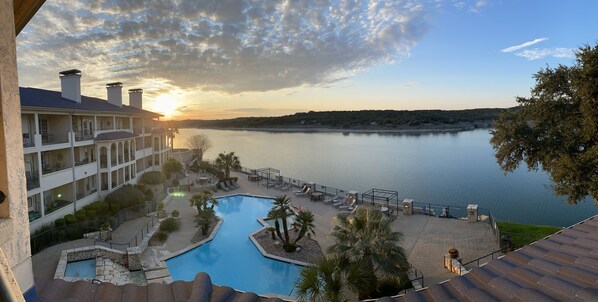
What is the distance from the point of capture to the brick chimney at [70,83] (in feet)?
91.1

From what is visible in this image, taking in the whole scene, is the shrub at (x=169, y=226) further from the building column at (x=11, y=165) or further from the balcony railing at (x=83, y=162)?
the building column at (x=11, y=165)

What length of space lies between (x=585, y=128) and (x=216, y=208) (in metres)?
24.1

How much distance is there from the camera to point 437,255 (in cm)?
1703

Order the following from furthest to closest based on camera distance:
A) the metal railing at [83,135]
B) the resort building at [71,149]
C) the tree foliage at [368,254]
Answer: the metal railing at [83,135] → the resort building at [71,149] → the tree foliage at [368,254]

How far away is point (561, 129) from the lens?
62.9 feet

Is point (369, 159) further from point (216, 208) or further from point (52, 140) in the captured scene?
point (52, 140)

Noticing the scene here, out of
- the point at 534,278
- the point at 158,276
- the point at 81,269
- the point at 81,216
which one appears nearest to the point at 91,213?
the point at 81,216

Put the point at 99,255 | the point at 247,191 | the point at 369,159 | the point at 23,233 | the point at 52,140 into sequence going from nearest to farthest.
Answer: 1. the point at 23,233
2. the point at 99,255
3. the point at 52,140
4. the point at 247,191
5. the point at 369,159

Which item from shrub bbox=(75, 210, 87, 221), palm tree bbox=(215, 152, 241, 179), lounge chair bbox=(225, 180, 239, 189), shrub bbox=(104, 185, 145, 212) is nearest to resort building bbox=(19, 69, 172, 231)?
shrub bbox=(75, 210, 87, 221)

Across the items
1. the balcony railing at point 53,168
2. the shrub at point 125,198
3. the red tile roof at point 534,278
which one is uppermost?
the balcony railing at point 53,168

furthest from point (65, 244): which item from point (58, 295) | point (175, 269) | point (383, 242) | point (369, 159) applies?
point (369, 159)

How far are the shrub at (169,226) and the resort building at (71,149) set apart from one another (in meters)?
6.47

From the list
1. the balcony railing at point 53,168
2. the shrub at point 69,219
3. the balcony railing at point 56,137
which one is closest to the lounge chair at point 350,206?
the shrub at point 69,219

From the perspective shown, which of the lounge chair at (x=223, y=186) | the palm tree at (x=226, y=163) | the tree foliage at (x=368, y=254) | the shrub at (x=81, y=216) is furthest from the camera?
the palm tree at (x=226, y=163)
